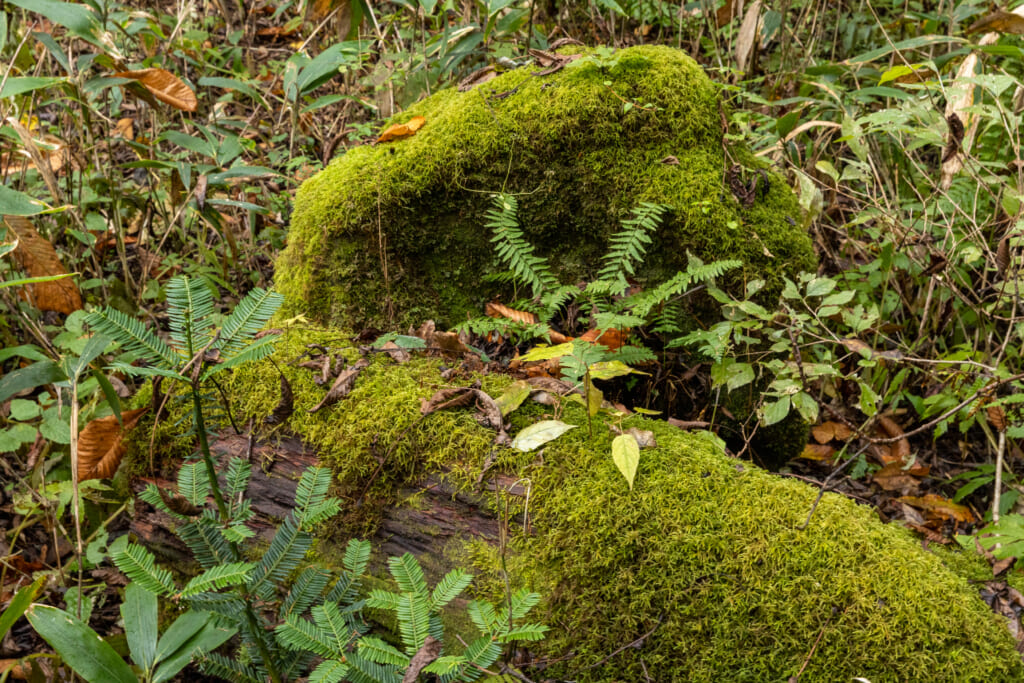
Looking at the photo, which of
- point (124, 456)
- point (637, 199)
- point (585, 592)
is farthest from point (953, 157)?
point (124, 456)

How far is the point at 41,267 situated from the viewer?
2.99 m

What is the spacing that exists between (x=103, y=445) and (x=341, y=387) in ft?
3.15

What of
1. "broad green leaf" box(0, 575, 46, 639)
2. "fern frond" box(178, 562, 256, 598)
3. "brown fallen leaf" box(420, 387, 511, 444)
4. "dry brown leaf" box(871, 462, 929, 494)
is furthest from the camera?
"dry brown leaf" box(871, 462, 929, 494)

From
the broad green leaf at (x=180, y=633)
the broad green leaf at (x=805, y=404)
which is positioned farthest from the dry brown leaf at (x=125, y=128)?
the broad green leaf at (x=805, y=404)

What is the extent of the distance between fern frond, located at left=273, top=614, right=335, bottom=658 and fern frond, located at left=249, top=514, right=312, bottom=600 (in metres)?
0.18

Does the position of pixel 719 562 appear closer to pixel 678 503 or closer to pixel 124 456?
pixel 678 503

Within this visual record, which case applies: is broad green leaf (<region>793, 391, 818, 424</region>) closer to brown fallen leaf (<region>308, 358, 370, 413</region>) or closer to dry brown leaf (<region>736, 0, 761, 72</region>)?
brown fallen leaf (<region>308, 358, 370, 413</region>)

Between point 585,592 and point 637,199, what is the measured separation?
64.5 inches

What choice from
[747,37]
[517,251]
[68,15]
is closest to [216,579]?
[517,251]

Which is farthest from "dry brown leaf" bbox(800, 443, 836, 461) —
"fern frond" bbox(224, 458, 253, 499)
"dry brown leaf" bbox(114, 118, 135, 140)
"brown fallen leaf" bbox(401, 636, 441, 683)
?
"dry brown leaf" bbox(114, 118, 135, 140)

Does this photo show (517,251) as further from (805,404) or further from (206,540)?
(206,540)

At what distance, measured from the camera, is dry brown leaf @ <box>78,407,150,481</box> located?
8.54 feet

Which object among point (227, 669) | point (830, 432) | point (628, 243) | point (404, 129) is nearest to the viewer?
point (227, 669)

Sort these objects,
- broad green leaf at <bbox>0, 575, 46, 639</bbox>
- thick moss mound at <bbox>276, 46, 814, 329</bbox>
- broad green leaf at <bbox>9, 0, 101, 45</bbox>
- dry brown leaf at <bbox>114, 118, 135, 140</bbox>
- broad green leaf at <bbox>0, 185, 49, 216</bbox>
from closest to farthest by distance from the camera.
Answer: broad green leaf at <bbox>0, 575, 46, 639</bbox>, broad green leaf at <bbox>0, 185, 49, 216</bbox>, broad green leaf at <bbox>9, 0, 101, 45</bbox>, thick moss mound at <bbox>276, 46, 814, 329</bbox>, dry brown leaf at <bbox>114, 118, 135, 140</bbox>
